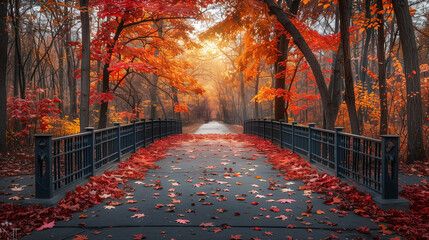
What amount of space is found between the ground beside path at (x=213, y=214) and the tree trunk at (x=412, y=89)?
16.3 ft

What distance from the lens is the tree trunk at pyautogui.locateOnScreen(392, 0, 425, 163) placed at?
9750 millimetres

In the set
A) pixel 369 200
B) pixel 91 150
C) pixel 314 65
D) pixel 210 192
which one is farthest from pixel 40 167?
pixel 314 65

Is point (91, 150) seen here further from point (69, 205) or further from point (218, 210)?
point (218, 210)

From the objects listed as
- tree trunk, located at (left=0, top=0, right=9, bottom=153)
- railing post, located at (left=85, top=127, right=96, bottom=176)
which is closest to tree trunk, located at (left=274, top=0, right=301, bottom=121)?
railing post, located at (left=85, top=127, right=96, bottom=176)

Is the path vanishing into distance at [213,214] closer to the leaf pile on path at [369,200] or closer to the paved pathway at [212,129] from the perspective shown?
the leaf pile on path at [369,200]

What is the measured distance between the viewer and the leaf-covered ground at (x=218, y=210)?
429 centimetres

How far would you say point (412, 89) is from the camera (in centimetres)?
992

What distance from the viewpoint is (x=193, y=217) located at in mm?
4906

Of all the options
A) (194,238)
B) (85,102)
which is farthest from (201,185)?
(85,102)

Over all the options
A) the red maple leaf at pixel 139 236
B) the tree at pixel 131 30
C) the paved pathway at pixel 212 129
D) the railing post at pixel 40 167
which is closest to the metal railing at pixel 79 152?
the railing post at pixel 40 167

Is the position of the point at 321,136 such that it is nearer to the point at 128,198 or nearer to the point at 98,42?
the point at 128,198

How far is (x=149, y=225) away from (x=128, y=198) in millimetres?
1655

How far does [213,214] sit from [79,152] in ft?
11.0

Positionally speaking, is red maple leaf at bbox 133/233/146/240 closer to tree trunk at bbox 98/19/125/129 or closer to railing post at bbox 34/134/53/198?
railing post at bbox 34/134/53/198
